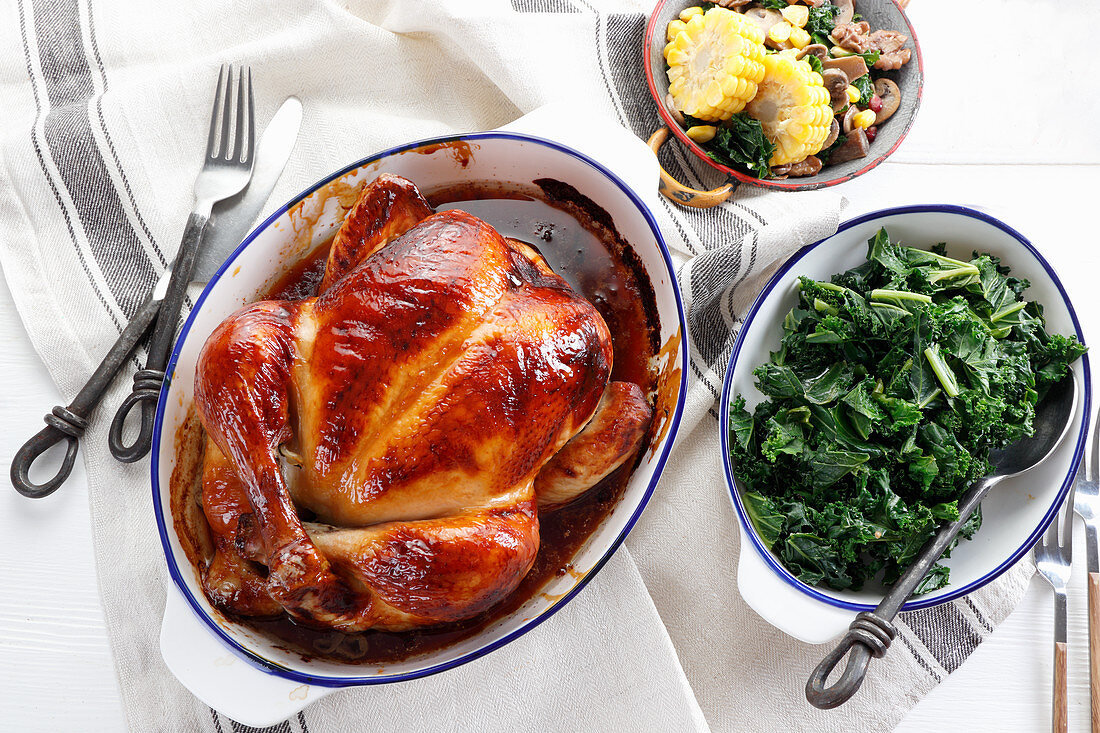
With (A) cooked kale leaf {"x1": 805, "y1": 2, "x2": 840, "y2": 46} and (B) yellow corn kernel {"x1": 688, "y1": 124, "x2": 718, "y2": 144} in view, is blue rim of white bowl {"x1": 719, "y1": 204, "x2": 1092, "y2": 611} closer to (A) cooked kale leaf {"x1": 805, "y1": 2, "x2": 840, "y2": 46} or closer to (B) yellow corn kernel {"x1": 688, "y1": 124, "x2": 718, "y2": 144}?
(B) yellow corn kernel {"x1": 688, "y1": 124, "x2": 718, "y2": 144}

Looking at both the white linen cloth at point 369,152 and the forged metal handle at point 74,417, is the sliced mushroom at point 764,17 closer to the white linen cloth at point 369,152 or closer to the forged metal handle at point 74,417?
the white linen cloth at point 369,152

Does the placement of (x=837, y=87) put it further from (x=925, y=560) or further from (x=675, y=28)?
(x=925, y=560)

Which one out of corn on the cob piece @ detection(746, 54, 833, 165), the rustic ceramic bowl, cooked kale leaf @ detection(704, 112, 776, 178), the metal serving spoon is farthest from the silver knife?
the metal serving spoon

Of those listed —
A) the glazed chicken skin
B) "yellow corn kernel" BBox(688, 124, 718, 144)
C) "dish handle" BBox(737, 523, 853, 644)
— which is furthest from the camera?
"yellow corn kernel" BBox(688, 124, 718, 144)

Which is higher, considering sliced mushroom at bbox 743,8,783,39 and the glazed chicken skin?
sliced mushroom at bbox 743,8,783,39

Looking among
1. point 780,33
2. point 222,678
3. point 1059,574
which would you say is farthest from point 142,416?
point 1059,574

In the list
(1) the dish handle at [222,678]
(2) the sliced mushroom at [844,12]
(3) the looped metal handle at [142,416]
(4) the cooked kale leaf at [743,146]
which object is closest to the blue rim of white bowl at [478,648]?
(1) the dish handle at [222,678]

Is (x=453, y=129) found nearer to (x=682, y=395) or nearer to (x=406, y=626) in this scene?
(x=682, y=395)
